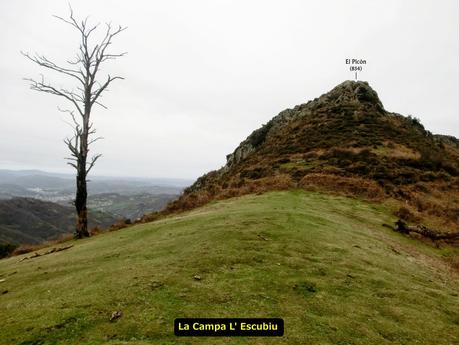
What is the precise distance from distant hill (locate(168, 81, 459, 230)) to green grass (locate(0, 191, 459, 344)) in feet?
38.8

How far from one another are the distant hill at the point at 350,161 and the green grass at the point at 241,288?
1183cm

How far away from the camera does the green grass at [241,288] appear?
7.15m

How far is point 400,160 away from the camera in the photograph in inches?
1390

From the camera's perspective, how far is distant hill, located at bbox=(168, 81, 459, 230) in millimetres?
27844

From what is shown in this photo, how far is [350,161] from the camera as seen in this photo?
34781 millimetres

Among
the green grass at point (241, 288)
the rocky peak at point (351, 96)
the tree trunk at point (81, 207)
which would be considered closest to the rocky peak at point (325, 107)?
the rocky peak at point (351, 96)

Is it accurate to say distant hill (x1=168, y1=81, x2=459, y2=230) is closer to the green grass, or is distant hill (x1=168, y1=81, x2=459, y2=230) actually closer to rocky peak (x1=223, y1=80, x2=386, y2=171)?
rocky peak (x1=223, y1=80, x2=386, y2=171)

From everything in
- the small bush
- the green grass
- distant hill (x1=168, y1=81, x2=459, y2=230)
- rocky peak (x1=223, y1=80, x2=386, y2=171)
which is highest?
rocky peak (x1=223, y1=80, x2=386, y2=171)

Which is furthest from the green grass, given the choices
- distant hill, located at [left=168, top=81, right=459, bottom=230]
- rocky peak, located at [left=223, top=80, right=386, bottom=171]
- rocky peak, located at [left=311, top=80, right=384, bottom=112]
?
rocky peak, located at [left=311, top=80, right=384, bottom=112]

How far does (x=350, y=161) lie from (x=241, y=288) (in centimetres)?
2847

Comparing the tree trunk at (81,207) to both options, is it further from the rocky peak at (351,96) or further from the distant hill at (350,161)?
the rocky peak at (351,96)

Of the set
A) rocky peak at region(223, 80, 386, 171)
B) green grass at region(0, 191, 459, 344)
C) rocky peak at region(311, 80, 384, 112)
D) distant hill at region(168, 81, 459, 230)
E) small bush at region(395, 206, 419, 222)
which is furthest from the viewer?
rocky peak at region(311, 80, 384, 112)

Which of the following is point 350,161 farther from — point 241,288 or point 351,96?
point 241,288

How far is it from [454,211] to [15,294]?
25.7m
